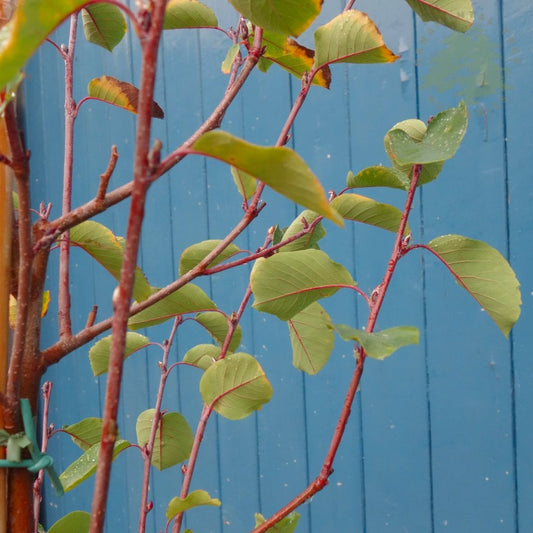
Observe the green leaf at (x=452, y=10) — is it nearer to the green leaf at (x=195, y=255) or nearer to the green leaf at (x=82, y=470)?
the green leaf at (x=195, y=255)

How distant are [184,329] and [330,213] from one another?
133 centimetres

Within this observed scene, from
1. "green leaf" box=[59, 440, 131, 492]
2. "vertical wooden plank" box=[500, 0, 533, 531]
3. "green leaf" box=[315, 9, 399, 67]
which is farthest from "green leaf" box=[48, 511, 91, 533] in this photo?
"vertical wooden plank" box=[500, 0, 533, 531]

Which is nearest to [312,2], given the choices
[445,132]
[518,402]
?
[445,132]

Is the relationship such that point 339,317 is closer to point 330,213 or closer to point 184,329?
point 184,329

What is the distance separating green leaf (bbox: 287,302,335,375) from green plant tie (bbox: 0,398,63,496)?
0.26 metres

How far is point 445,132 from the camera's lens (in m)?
0.44

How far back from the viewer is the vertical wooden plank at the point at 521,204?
1077 millimetres

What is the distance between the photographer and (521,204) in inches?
42.9

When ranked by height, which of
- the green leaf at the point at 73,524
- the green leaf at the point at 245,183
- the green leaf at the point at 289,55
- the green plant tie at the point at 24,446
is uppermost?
the green leaf at the point at 289,55

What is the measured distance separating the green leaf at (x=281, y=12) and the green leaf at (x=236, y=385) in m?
0.28

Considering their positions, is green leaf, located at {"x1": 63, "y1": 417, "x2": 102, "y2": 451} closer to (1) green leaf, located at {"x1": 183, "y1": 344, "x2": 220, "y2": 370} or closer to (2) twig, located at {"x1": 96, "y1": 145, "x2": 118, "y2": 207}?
(1) green leaf, located at {"x1": 183, "y1": 344, "x2": 220, "y2": 370}

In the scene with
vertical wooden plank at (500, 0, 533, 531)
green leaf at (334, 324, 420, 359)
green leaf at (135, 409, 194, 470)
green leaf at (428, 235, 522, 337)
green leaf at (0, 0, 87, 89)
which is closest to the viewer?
green leaf at (0, 0, 87, 89)

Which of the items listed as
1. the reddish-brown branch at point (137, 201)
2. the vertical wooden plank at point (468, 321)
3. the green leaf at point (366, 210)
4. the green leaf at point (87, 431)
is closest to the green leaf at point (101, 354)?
the green leaf at point (87, 431)

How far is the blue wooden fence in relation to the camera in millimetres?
1110
